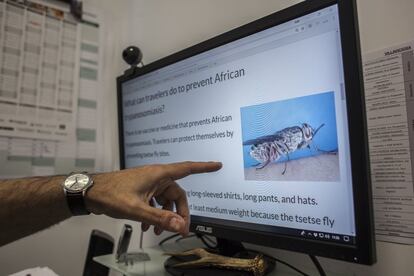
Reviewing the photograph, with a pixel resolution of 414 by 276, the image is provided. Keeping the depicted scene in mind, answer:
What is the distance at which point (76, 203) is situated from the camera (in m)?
0.57

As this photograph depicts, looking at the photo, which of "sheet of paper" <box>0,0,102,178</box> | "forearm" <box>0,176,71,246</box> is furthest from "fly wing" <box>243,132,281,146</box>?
"sheet of paper" <box>0,0,102,178</box>

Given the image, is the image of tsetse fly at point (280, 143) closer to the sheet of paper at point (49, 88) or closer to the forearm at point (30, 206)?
the forearm at point (30, 206)

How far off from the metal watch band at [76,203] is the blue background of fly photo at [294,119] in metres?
0.36

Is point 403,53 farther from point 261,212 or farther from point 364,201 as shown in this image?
point 261,212

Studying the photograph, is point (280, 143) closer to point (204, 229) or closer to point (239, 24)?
point (204, 229)

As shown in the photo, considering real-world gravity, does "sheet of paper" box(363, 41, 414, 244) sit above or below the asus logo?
above

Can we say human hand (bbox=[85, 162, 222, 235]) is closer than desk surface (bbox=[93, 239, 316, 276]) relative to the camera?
Yes

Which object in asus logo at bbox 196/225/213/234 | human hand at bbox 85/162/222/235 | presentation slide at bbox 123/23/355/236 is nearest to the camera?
human hand at bbox 85/162/222/235

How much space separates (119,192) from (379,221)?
1.76 ft

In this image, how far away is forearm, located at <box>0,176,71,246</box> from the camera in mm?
585

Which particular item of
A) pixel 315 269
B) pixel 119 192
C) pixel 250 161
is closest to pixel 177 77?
pixel 250 161

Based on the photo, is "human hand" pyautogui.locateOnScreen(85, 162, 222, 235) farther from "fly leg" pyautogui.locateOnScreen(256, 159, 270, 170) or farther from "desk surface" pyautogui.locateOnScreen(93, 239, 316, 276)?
"desk surface" pyautogui.locateOnScreen(93, 239, 316, 276)

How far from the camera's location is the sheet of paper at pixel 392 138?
659mm

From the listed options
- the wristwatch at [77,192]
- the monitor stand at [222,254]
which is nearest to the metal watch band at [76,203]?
the wristwatch at [77,192]
